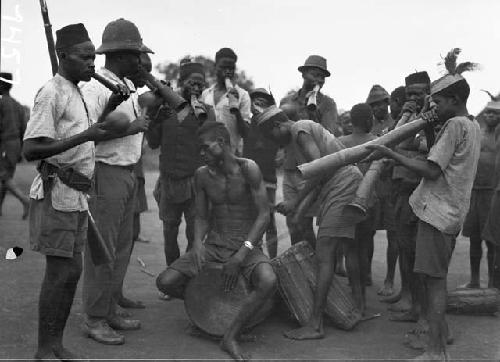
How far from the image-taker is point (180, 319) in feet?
17.6

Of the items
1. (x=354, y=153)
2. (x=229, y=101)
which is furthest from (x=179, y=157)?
(x=354, y=153)

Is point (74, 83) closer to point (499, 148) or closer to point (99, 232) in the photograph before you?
point (99, 232)

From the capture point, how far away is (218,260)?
202 inches

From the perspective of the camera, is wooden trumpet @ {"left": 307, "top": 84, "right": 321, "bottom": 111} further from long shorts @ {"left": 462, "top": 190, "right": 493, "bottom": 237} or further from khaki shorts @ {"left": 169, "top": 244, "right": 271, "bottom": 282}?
khaki shorts @ {"left": 169, "top": 244, "right": 271, "bottom": 282}

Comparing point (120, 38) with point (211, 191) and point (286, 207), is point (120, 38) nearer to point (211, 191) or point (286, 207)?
point (211, 191)

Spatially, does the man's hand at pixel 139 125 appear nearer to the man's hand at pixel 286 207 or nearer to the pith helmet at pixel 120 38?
the pith helmet at pixel 120 38

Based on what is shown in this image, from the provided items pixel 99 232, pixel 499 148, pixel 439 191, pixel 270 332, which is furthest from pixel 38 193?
pixel 499 148

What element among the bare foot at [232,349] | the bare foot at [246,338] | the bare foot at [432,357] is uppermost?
the bare foot at [232,349]

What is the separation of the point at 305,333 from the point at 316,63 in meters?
3.32

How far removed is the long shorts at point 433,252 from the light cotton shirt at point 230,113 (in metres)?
2.79

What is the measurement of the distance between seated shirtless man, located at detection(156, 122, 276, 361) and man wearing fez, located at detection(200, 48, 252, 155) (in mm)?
1538

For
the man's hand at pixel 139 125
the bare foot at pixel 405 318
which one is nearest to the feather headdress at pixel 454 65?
the bare foot at pixel 405 318

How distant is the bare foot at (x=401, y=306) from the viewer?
579cm

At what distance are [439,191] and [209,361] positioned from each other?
2064 mm
